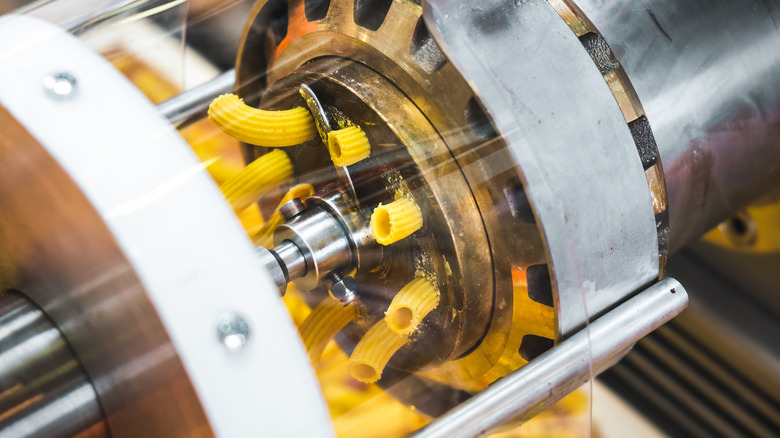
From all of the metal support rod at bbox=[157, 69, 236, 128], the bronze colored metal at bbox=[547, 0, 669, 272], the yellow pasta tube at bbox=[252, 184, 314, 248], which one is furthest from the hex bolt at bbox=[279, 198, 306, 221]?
the bronze colored metal at bbox=[547, 0, 669, 272]

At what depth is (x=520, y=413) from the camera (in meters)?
0.47

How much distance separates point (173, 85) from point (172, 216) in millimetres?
582

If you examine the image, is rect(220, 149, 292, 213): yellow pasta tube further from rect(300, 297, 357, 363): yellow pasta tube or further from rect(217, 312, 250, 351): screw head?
rect(217, 312, 250, 351): screw head

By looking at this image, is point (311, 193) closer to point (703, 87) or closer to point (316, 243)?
point (316, 243)

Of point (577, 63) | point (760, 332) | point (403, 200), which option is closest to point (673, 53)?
point (577, 63)

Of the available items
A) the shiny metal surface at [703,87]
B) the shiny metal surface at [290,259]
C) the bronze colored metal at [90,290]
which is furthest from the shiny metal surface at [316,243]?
the shiny metal surface at [703,87]

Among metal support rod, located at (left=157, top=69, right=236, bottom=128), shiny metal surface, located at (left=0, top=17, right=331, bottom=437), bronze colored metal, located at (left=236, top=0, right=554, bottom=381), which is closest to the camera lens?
shiny metal surface, located at (left=0, top=17, right=331, bottom=437)

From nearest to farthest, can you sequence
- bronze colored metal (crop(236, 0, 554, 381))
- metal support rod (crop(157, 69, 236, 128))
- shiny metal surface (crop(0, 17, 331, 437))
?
1. shiny metal surface (crop(0, 17, 331, 437))
2. bronze colored metal (crop(236, 0, 554, 381))
3. metal support rod (crop(157, 69, 236, 128))

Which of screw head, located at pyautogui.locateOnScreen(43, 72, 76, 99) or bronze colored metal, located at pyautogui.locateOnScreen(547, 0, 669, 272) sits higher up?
screw head, located at pyautogui.locateOnScreen(43, 72, 76, 99)

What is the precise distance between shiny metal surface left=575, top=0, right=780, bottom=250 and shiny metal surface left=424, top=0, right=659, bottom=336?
0.07 meters

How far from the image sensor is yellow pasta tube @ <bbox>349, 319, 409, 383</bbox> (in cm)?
54

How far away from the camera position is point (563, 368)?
0.48 m

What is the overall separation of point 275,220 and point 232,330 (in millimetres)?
207

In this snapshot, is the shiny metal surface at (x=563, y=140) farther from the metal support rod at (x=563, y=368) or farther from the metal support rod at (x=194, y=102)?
the metal support rod at (x=194, y=102)
